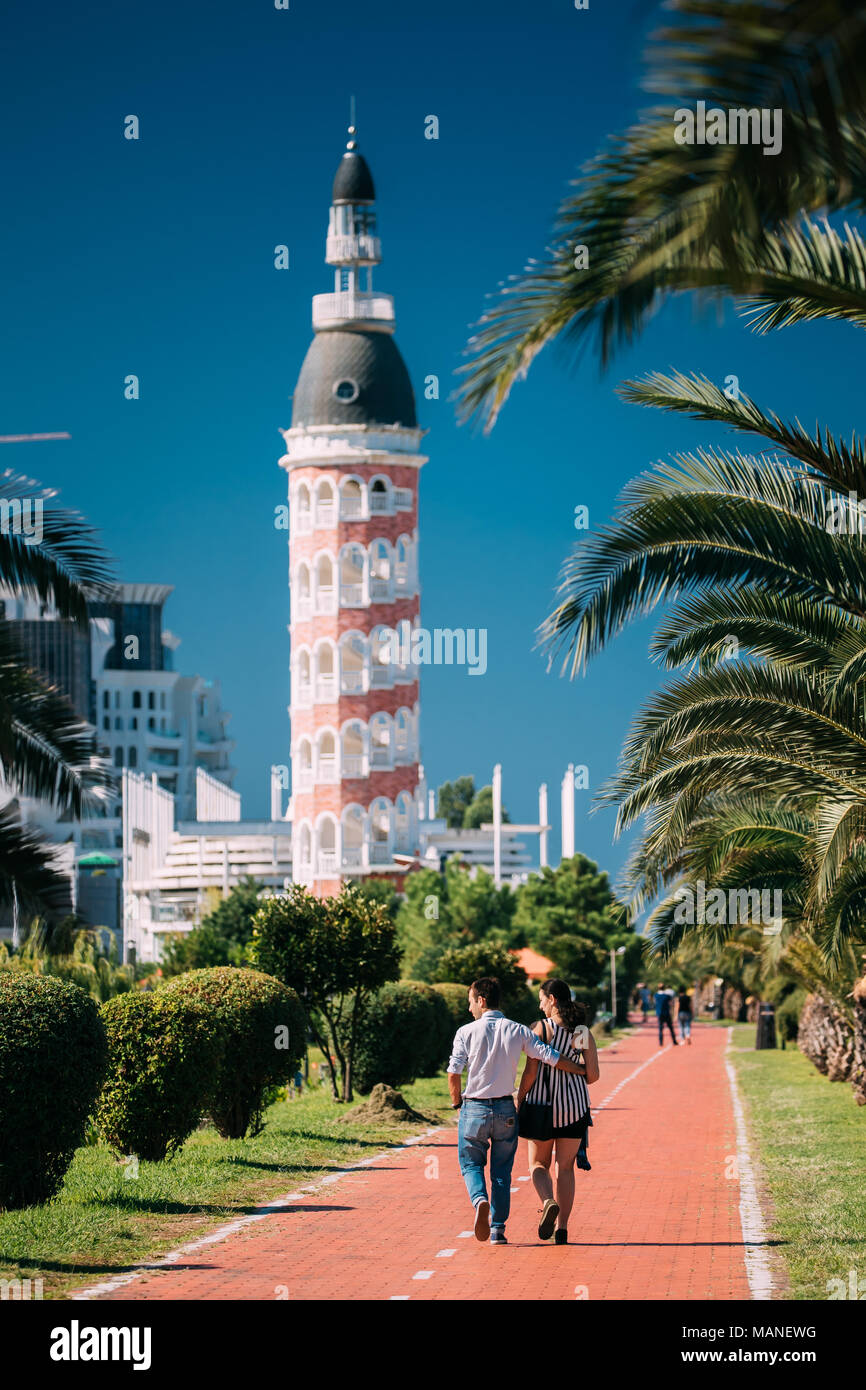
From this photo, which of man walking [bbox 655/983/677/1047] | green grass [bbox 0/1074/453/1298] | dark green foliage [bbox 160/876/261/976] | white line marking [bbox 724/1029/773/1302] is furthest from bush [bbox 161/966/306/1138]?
man walking [bbox 655/983/677/1047]

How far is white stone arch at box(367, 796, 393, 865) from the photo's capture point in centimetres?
8425

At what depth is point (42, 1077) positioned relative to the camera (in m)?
11.4

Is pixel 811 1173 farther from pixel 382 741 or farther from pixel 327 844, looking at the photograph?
pixel 327 844

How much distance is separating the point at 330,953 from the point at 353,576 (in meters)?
58.0

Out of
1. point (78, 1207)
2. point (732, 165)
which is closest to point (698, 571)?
point (78, 1207)

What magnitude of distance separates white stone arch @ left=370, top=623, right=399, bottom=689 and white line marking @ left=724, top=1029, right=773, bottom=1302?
203ft

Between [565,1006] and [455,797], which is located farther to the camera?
[455,797]

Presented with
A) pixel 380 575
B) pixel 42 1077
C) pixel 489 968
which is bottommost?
pixel 489 968

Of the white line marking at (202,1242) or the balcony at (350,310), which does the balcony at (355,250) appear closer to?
the balcony at (350,310)

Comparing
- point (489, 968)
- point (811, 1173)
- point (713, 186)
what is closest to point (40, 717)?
point (811, 1173)

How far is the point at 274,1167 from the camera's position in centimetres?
1526

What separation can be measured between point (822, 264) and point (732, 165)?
13.1ft

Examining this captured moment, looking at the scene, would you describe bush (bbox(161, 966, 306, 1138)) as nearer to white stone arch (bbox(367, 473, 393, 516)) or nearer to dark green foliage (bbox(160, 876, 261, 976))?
dark green foliage (bbox(160, 876, 261, 976))

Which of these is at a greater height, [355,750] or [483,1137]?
[355,750]
